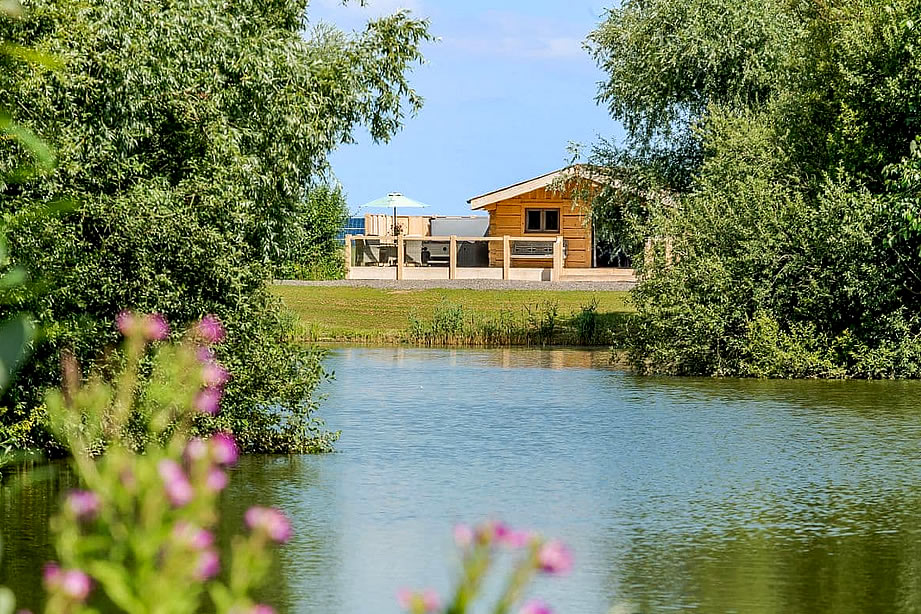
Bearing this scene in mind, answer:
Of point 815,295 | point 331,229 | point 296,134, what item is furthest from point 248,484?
point 331,229

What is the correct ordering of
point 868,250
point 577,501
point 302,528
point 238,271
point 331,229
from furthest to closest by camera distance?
point 331,229
point 868,250
point 238,271
point 577,501
point 302,528

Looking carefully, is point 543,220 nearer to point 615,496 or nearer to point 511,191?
point 511,191

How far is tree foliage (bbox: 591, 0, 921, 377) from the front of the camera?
24.6 m

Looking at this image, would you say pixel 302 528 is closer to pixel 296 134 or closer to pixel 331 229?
pixel 296 134

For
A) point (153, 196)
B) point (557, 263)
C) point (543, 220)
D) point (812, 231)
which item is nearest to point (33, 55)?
point (153, 196)

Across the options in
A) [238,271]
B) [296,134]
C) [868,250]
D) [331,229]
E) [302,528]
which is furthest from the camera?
[331,229]

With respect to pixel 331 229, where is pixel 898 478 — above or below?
below

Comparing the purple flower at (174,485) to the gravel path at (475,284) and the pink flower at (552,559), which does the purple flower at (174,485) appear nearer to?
the pink flower at (552,559)

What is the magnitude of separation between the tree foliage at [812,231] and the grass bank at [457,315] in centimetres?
557

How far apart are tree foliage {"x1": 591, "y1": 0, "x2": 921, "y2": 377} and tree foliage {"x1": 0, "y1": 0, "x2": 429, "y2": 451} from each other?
11.2m

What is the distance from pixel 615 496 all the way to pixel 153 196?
4940 millimetres

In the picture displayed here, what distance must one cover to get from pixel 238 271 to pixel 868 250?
45.2ft

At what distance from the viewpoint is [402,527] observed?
38.7ft

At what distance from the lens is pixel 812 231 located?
2522cm
